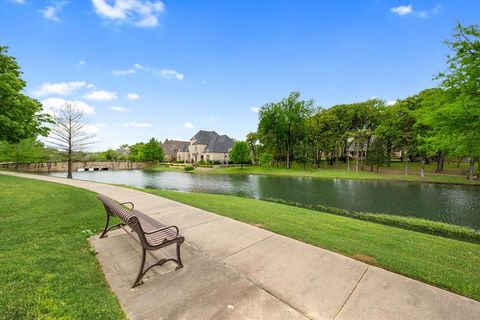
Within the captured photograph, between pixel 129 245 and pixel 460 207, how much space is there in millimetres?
18632

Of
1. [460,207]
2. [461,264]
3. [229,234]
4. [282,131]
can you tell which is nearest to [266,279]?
[229,234]

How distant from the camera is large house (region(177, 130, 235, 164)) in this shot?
210 ft

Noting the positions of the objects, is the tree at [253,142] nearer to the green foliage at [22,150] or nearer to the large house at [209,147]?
the large house at [209,147]

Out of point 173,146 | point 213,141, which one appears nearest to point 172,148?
point 173,146

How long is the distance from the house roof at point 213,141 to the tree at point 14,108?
48.9 metres

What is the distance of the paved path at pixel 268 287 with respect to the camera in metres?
2.60

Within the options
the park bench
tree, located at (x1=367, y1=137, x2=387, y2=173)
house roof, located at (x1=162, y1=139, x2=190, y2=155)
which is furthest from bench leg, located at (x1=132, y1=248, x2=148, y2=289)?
house roof, located at (x1=162, y1=139, x2=190, y2=155)

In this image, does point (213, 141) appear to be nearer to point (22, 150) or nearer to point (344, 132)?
point (344, 132)

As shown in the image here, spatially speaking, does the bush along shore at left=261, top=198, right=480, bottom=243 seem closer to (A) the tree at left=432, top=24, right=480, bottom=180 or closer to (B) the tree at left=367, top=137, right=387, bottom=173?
(A) the tree at left=432, top=24, right=480, bottom=180

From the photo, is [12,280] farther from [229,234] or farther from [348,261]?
[348,261]

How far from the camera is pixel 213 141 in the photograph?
217 ft

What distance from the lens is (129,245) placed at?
4.50 meters

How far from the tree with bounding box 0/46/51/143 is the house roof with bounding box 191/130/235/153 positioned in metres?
48.9

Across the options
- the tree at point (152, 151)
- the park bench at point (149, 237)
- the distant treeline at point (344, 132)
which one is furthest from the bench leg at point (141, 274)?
the tree at point (152, 151)
